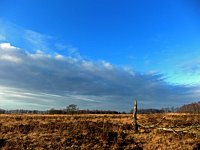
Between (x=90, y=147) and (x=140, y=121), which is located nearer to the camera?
(x=90, y=147)

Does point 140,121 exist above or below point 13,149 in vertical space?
above

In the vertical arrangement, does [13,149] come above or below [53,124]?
below

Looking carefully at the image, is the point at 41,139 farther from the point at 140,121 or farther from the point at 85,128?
the point at 140,121

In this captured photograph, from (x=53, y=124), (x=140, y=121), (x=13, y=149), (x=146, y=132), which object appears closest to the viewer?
(x=13, y=149)

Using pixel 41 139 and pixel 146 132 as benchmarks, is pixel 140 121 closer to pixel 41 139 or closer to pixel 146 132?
pixel 146 132

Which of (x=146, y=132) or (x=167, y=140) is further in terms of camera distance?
(x=146, y=132)

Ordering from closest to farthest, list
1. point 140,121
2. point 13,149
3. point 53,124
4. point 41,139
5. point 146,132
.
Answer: point 13,149 < point 41,139 < point 146,132 < point 53,124 < point 140,121

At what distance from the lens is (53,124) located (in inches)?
1368

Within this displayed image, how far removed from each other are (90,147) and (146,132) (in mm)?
6263

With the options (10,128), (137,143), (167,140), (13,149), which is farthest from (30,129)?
(167,140)

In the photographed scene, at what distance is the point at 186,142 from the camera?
27.7 meters

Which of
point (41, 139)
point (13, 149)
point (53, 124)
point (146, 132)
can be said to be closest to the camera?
point (13, 149)

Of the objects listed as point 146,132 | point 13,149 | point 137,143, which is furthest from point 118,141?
point 13,149

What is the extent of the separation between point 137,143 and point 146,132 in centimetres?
296
